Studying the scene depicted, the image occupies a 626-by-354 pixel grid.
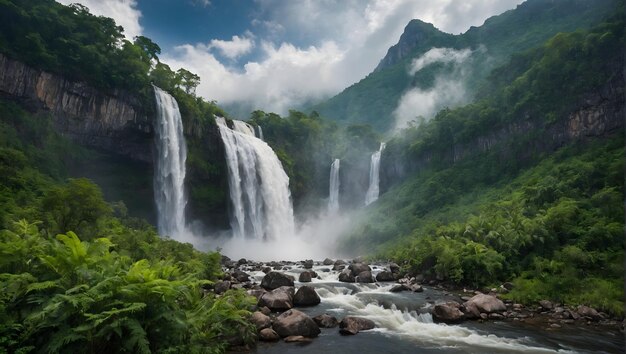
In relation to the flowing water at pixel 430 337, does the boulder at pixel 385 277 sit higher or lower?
higher

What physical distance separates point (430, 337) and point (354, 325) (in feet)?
7.85

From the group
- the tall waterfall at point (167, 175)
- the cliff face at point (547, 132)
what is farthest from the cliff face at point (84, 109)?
the cliff face at point (547, 132)

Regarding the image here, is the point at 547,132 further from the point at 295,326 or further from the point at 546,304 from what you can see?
the point at 295,326

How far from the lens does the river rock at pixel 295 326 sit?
1092 centimetres

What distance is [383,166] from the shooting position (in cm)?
6500

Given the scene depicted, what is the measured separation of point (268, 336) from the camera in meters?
10.6

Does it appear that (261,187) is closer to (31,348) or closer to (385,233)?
(385,233)

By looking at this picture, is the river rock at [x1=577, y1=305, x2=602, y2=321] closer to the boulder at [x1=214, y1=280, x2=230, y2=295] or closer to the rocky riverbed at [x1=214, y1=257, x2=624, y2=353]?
the rocky riverbed at [x1=214, y1=257, x2=624, y2=353]

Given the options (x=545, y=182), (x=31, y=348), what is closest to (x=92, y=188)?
(x=31, y=348)

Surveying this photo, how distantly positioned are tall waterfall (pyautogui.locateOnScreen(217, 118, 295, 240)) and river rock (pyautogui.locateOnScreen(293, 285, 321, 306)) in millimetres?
29256

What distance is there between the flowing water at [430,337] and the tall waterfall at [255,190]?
3040cm

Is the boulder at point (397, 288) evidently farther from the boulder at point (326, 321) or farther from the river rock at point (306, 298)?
the boulder at point (326, 321)

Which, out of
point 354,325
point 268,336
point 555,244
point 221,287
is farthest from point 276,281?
point 555,244

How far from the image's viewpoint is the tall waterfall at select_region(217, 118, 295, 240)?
43938 mm
